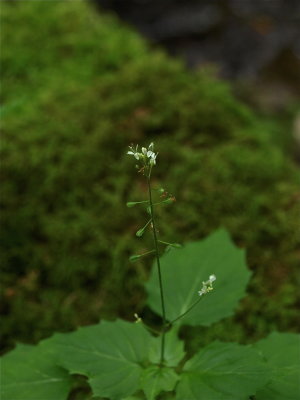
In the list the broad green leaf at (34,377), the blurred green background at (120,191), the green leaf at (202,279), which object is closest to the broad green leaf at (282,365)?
the green leaf at (202,279)

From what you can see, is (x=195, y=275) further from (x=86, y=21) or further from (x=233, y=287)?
(x=86, y=21)

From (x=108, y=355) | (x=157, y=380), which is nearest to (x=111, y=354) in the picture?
(x=108, y=355)

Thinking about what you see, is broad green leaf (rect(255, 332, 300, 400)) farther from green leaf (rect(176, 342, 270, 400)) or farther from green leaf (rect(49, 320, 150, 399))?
green leaf (rect(49, 320, 150, 399))

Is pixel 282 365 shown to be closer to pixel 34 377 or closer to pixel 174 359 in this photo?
pixel 174 359

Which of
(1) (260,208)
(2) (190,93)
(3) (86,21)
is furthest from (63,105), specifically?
(1) (260,208)

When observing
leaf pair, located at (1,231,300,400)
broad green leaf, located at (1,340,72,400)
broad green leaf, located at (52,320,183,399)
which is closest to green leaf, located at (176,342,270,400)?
leaf pair, located at (1,231,300,400)

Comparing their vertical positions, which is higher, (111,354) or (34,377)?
(111,354)
